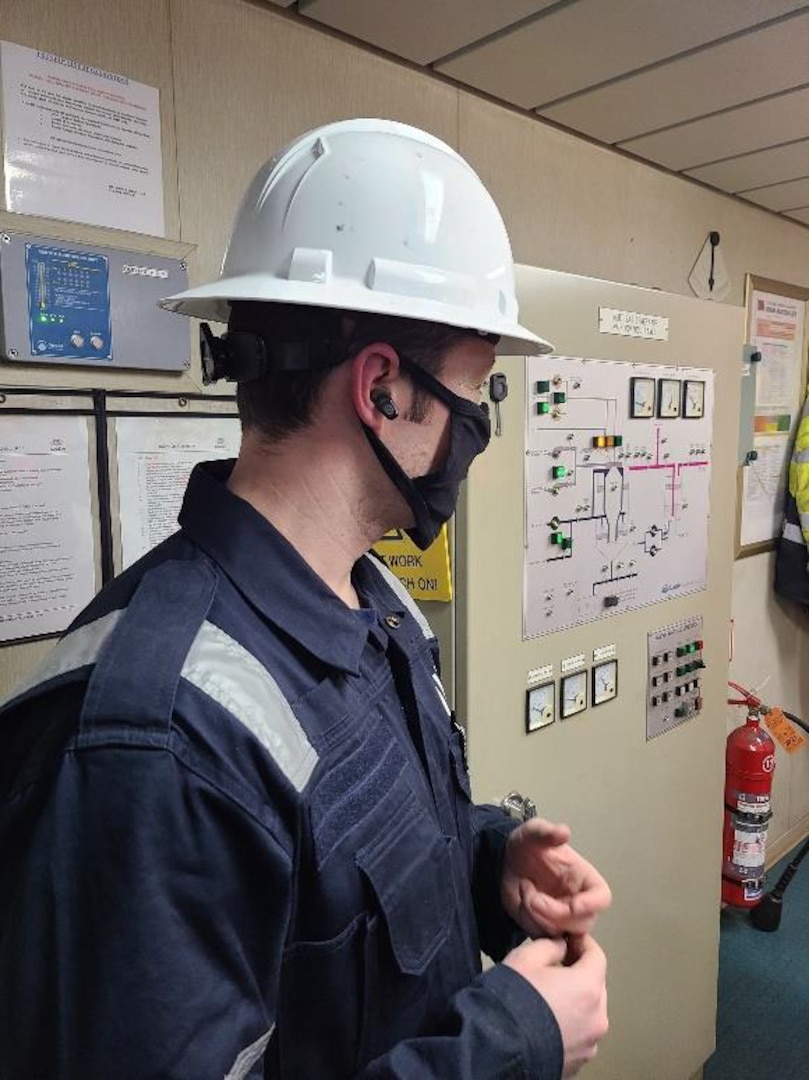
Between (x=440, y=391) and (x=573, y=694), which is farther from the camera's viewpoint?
(x=573, y=694)

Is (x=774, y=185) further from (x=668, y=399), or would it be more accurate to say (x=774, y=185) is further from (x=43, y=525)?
(x=43, y=525)

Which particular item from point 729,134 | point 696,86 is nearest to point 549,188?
point 696,86

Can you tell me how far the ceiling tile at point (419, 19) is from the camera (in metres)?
1.50

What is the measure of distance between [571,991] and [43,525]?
42.1 inches

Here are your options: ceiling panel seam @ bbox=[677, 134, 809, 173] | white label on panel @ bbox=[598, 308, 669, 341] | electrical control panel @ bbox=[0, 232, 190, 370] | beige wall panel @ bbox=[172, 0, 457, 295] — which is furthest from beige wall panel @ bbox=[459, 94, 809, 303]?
electrical control panel @ bbox=[0, 232, 190, 370]

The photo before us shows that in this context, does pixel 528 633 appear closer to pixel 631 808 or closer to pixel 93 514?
pixel 631 808

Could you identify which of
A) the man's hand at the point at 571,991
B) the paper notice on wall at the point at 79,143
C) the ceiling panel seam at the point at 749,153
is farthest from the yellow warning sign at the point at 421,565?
the ceiling panel seam at the point at 749,153

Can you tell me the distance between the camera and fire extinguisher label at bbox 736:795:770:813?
2568 millimetres

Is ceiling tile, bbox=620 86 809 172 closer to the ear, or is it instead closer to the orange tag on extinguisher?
→ the ear

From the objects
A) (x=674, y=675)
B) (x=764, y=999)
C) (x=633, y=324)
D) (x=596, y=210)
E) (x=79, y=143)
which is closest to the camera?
(x=79, y=143)

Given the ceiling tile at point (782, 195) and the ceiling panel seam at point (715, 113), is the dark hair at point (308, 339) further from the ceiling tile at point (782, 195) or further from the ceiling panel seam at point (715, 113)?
the ceiling tile at point (782, 195)

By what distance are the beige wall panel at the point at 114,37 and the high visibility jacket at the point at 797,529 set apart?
2.54m

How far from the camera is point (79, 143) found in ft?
4.34

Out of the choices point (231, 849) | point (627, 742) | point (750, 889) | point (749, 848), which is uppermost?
point (231, 849)
